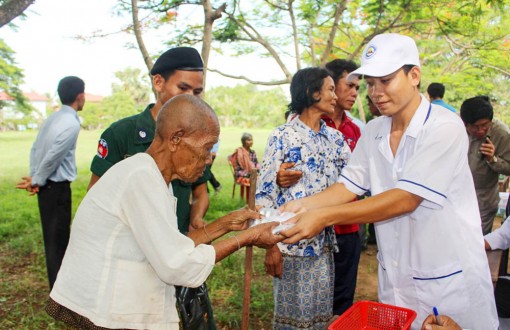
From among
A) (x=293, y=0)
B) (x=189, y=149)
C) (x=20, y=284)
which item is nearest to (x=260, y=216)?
(x=189, y=149)

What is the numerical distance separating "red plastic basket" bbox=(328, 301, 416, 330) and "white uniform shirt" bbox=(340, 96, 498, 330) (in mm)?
155

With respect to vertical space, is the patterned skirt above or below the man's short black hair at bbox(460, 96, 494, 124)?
below

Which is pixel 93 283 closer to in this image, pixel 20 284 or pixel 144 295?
pixel 144 295

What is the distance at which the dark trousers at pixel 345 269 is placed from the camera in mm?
3492

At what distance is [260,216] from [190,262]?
0.85 meters

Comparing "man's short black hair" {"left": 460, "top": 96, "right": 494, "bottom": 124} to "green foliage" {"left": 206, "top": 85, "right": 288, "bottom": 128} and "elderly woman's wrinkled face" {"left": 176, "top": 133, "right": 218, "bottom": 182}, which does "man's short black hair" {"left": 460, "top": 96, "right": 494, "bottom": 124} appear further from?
"green foliage" {"left": 206, "top": 85, "right": 288, "bottom": 128}

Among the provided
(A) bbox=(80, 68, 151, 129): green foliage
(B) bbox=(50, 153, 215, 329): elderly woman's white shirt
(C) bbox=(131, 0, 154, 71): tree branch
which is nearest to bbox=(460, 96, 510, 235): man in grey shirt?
(C) bbox=(131, 0, 154, 71): tree branch

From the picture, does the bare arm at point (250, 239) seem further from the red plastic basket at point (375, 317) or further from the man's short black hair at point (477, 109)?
the man's short black hair at point (477, 109)

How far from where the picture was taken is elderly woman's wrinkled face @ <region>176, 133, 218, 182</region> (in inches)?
73.3

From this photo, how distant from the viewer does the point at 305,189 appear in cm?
307

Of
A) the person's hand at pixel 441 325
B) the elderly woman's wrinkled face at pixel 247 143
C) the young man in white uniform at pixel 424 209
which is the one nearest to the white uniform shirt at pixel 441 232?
the young man in white uniform at pixel 424 209

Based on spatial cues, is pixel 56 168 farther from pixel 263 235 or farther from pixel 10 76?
pixel 10 76

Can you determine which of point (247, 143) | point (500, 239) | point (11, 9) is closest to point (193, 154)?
point (500, 239)

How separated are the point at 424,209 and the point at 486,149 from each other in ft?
10.2
